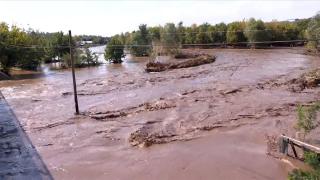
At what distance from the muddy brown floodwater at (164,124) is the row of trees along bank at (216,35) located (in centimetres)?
1887

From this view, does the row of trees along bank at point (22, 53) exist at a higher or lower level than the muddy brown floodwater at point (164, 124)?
higher

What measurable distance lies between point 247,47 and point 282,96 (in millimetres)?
35919

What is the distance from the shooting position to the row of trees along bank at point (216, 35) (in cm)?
4697

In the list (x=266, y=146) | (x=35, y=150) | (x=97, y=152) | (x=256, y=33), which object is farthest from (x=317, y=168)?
(x=256, y=33)

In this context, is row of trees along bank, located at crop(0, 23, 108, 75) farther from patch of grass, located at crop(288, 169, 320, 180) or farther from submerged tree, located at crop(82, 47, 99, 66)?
patch of grass, located at crop(288, 169, 320, 180)

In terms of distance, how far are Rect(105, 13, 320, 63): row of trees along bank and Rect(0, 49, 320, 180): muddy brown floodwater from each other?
18870mm

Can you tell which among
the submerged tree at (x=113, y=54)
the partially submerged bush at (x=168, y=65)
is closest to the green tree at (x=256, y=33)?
the partially submerged bush at (x=168, y=65)

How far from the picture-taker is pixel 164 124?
52.4 ft

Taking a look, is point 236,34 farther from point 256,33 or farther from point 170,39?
point 170,39

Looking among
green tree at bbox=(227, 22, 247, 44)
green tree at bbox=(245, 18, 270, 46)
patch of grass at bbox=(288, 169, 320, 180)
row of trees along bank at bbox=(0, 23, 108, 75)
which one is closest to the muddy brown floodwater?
patch of grass at bbox=(288, 169, 320, 180)

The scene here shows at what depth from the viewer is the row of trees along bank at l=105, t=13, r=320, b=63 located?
4697 centimetres

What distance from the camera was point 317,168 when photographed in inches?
230

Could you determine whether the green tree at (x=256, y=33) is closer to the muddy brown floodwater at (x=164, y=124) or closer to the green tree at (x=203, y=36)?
the green tree at (x=203, y=36)

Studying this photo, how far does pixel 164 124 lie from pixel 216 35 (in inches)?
1876
